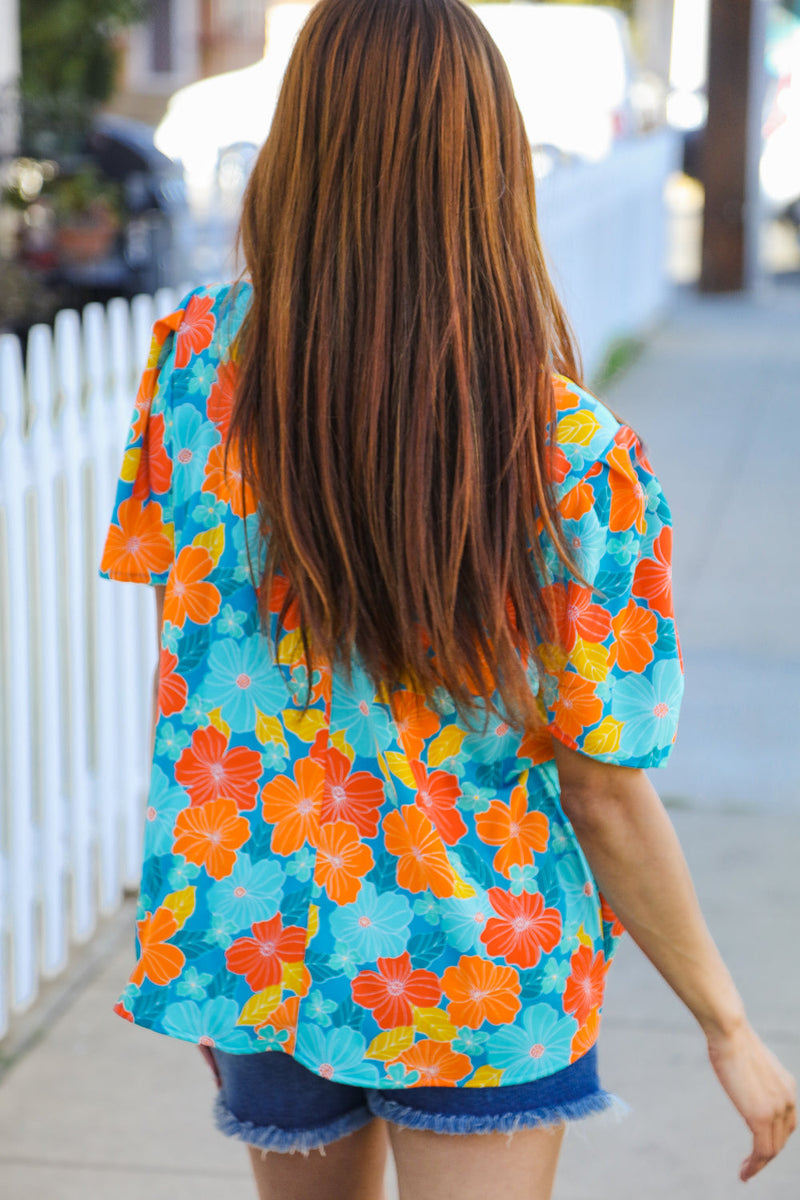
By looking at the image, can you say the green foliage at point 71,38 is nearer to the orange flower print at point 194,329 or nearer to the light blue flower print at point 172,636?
the orange flower print at point 194,329

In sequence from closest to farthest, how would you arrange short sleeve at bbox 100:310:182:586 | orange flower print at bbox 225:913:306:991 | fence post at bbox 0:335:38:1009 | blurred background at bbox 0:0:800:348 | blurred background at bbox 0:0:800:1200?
orange flower print at bbox 225:913:306:991 → short sleeve at bbox 100:310:182:586 → blurred background at bbox 0:0:800:1200 → fence post at bbox 0:335:38:1009 → blurred background at bbox 0:0:800:348

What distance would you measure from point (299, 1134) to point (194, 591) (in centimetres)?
55

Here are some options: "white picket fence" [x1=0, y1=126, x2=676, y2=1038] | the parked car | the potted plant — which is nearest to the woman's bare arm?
"white picket fence" [x1=0, y1=126, x2=676, y2=1038]

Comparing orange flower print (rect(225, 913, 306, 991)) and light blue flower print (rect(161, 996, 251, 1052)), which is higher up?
orange flower print (rect(225, 913, 306, 991))

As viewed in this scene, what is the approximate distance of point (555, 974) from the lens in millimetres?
1505

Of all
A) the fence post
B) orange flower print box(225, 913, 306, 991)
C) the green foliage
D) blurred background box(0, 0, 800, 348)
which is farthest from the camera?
the green foliage

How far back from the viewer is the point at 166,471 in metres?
1.65

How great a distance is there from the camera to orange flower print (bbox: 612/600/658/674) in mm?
1461

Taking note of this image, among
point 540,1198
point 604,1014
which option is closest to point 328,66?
point 540,1198

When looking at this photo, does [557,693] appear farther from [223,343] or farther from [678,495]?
[678,495]

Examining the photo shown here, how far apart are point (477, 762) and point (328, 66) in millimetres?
646

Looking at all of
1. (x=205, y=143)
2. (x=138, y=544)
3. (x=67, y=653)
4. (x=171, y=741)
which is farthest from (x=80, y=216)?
(x=205, y=143)

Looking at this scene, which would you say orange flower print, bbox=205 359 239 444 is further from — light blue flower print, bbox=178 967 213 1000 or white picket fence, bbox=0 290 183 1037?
white picket fence, bbox=0 290 183 1037

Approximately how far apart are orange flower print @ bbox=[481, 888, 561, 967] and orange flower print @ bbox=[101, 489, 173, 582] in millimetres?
521
